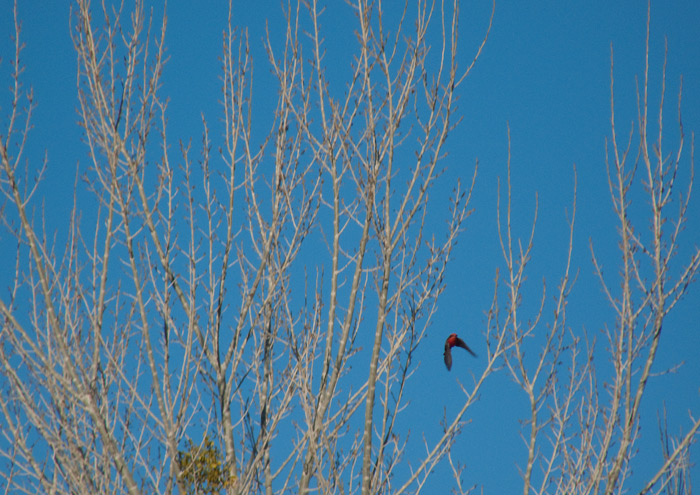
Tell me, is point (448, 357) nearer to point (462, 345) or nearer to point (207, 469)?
point (462, 345)

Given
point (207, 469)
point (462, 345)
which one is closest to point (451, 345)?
point (462, 345)

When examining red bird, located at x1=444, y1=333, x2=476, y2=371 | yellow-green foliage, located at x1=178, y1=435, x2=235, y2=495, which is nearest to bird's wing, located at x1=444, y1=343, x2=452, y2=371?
red bird, located at x1=444, y1=333, x2=476, y2=371

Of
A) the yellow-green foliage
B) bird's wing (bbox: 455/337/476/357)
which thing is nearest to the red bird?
bird's wing (bbox: 455/337/476/357)

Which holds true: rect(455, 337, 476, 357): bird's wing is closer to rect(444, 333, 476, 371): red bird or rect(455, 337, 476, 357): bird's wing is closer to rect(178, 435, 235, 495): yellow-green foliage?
rect(444, 333, 476, 371): red bird

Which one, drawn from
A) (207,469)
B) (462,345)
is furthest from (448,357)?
(207,469)

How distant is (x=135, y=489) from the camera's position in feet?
16.4

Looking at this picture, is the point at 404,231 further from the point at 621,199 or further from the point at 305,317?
the point at 621,199

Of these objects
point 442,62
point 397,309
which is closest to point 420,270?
point 397,309

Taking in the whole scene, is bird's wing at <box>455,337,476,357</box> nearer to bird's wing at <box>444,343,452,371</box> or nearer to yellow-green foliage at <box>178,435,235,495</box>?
bird's wing at <box>444,343,452,371</box>

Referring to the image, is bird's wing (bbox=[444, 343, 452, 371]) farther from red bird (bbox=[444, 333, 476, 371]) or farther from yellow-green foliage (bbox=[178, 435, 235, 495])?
yellow-green foliage (bbox=[178, 435, 235, 495])

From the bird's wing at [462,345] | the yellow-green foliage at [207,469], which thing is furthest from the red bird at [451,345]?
the yellow-green foliage at [207,469]

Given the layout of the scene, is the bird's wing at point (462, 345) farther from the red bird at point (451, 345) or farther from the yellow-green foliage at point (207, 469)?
the yellow-green foliage at point (207, 469)

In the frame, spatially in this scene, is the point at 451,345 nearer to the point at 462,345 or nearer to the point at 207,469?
the point at 462,345

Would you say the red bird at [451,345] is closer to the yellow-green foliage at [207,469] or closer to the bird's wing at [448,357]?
the bird's wing at [448,357]
